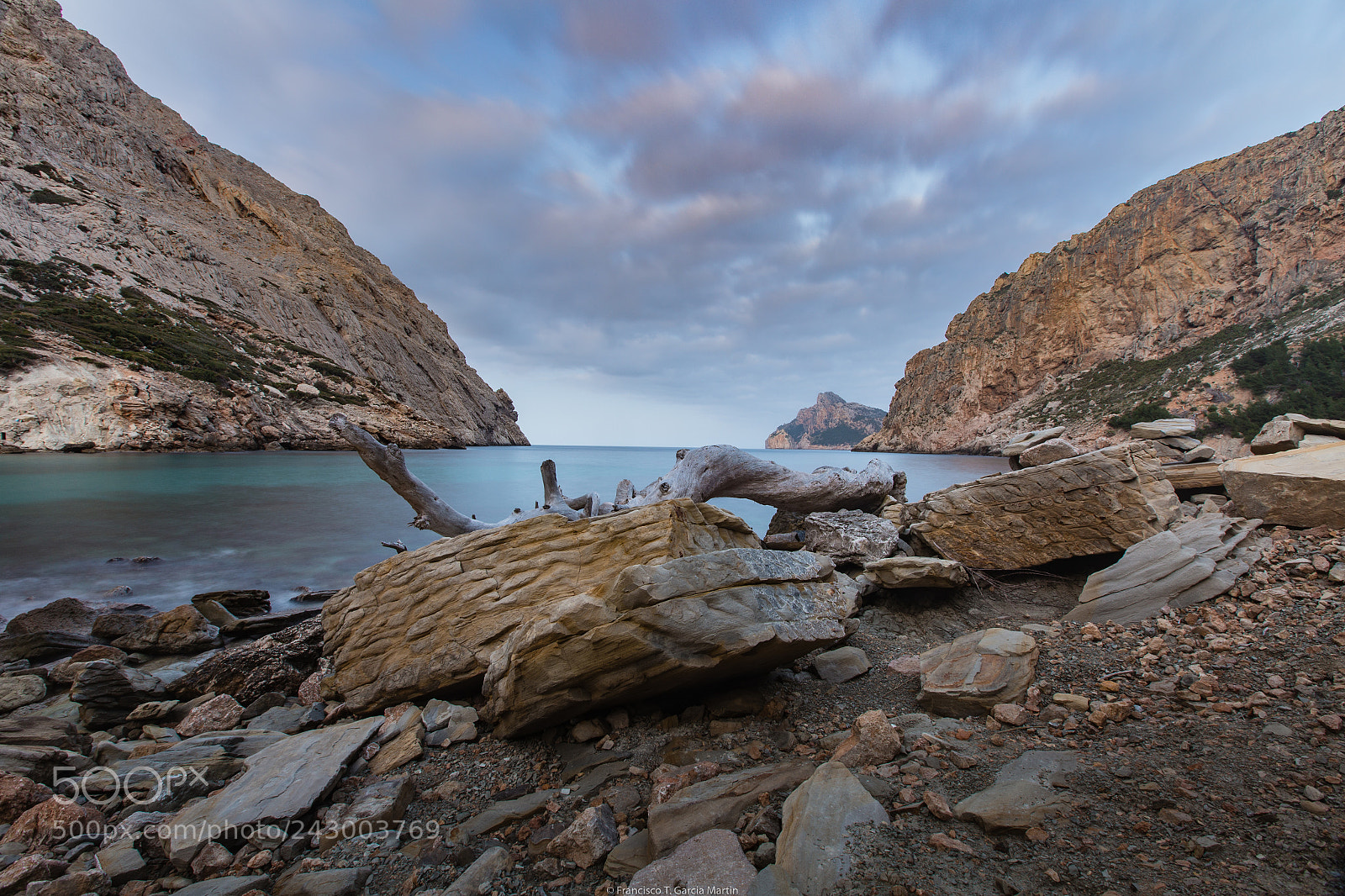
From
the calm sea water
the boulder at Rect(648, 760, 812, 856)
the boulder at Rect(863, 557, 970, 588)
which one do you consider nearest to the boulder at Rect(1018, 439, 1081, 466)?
the boulder at Rect(863, 557, 970, 588)

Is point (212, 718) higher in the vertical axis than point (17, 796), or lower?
lower

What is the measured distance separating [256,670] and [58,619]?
5073 mm

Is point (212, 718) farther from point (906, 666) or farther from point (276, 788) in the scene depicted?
point (906, 666)

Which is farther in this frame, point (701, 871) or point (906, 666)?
point (906, 666)

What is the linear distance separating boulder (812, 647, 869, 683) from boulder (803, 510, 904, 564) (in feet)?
7.06

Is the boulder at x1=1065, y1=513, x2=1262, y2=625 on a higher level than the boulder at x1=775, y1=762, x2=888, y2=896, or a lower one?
higher

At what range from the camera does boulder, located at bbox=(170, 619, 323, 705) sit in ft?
16.0

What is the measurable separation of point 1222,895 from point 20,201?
68.8 metres

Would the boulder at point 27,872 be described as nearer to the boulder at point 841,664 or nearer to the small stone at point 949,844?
the small stone at point 949,844

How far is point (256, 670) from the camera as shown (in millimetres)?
5043

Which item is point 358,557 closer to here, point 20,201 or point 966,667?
point 966,667

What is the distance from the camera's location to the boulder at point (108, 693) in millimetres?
4449

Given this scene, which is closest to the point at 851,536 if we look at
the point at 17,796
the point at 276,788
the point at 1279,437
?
the point at 1279,437

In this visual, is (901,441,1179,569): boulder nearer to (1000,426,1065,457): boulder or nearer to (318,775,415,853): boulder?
(1000,426,1065,457): boulder
